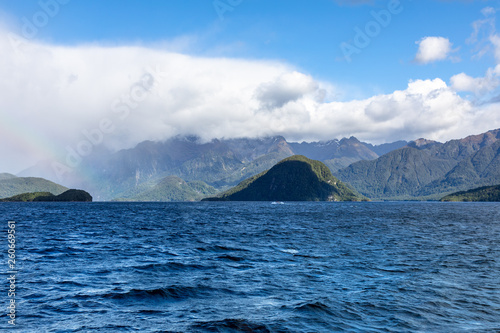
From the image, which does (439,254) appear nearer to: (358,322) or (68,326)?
(358,322)

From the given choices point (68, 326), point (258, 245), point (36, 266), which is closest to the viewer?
point (68, 326)

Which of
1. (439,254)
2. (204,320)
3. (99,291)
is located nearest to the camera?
(204,320)

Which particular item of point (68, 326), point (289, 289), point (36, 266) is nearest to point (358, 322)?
point (289, 289)

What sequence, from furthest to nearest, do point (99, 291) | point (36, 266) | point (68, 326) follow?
point (36, 266) < point (99, 291) < point (68, 326)

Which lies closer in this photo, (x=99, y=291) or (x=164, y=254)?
(x=99, y=291)

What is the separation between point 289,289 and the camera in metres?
32.1

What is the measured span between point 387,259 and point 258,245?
22025mm

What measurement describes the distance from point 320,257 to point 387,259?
925cm

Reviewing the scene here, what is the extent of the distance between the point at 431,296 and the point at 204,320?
20.7 meters

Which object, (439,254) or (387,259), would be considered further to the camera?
(439,254)

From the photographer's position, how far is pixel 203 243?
6259cm

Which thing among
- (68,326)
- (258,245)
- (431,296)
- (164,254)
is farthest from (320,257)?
(68,326)

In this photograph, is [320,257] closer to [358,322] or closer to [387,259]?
[387,259]

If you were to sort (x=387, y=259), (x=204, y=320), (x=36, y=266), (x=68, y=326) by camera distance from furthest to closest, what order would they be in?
(x=387, y=259) → (x=36, y=266) → (x=204, y=320) → (x=68, y=326)
